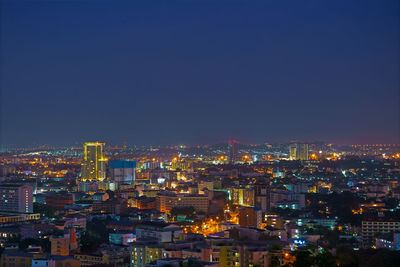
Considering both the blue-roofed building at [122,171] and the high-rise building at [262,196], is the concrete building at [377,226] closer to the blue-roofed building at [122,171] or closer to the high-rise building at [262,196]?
the high-rise building at [262,196]

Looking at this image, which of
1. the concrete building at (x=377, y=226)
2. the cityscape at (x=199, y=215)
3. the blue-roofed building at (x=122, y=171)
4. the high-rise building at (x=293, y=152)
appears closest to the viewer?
the cityscape at (x=199, y=215)

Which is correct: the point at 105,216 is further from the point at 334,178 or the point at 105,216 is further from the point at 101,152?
the point at 101,152

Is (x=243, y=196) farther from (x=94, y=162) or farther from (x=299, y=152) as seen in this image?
(x=299, y=152)

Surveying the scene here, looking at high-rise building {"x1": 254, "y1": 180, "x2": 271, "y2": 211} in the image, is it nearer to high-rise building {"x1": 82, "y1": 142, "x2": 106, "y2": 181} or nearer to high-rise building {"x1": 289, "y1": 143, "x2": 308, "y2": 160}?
high-rise building {"x1": 82, "y1": 142, "x2": 106, "y2": 181}

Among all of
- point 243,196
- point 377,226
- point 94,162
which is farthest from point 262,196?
point 94,162

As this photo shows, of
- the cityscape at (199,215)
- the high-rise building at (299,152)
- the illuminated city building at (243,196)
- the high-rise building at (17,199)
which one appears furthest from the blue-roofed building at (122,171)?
the high-rise building at (299,152)

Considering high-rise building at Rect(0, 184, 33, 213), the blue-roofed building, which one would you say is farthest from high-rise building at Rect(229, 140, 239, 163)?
high-rise building at Rect(0, 184, 33, 213)

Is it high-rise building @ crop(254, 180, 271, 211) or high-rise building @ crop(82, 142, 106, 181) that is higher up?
high-rise building @ crop(82, 142, 106, 181)
